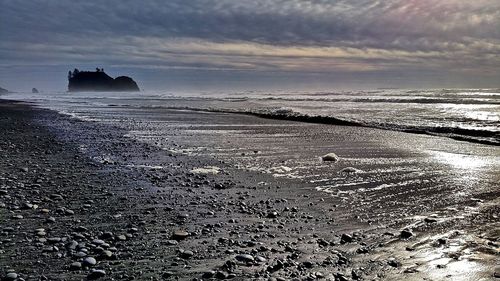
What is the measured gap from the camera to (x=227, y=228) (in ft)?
20.7

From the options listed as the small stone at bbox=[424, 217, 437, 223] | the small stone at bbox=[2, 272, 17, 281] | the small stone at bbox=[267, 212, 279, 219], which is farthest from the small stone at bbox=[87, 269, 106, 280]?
the small stone at bbox=[424, 217, 437, 223]

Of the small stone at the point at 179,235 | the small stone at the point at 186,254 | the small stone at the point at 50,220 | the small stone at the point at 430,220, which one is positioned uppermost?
the small stone at the point at 50,220

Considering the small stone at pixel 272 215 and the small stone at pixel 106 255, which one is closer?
the small stone at pixel 106 255

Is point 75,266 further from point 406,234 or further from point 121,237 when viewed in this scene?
point 406,234

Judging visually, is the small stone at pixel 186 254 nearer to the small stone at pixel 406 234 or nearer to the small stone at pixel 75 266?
the small stone at pixel 75 266

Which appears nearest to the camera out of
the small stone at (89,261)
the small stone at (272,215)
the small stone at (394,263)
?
the small stone at (89,261)

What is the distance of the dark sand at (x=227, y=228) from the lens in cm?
480

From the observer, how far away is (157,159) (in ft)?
41.3

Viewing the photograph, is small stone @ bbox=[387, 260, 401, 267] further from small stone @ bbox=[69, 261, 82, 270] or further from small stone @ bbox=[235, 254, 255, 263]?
small stone @ bbox=[69, 261, 82, 270]

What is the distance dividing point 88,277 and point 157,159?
823cm

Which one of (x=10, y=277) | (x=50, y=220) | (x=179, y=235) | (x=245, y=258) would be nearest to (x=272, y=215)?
(x=179, y=235)

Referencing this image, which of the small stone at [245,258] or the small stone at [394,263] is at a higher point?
the small stone at [245,258]

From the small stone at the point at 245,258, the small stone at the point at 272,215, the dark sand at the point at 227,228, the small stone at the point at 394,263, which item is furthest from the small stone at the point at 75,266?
the small stone at the point at 394,263

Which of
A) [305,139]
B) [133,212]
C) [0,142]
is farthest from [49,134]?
[133,212]
